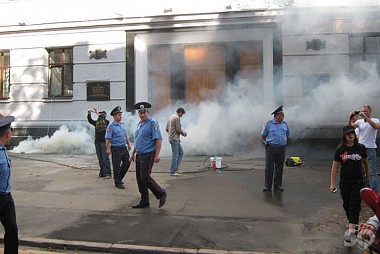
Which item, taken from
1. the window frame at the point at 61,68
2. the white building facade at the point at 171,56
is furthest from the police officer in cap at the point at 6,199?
the window frame at the point at 61,68

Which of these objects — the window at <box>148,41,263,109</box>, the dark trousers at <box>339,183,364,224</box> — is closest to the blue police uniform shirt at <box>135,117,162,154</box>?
the dark trousers at <box>339,183,364,224</box>

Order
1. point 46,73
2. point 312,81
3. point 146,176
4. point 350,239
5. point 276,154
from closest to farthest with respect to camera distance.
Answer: point 350,239
point 146,176
point 276,154
point 312,81
point 46,73

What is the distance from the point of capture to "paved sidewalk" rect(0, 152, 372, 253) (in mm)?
4465

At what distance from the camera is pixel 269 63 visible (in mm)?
11938

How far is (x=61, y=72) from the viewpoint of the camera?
13.7m

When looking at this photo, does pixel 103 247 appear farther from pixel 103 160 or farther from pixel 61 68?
pixel 61 68

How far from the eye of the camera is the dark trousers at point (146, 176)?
582 cm

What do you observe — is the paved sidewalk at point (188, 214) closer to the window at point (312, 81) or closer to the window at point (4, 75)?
the window at point (312, 81)

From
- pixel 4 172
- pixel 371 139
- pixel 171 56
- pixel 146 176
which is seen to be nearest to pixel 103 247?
pixel 4 172

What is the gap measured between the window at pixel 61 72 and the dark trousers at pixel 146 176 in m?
8.62

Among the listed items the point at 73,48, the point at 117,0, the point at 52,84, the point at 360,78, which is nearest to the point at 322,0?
the point at 360,78

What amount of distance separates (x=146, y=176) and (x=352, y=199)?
3.01 meters

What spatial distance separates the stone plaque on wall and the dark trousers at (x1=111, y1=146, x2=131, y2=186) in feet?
18.9

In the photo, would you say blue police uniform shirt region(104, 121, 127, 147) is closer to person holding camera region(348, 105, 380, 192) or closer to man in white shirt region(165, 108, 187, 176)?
man in white shirt region(165, 108, 187, 176)
